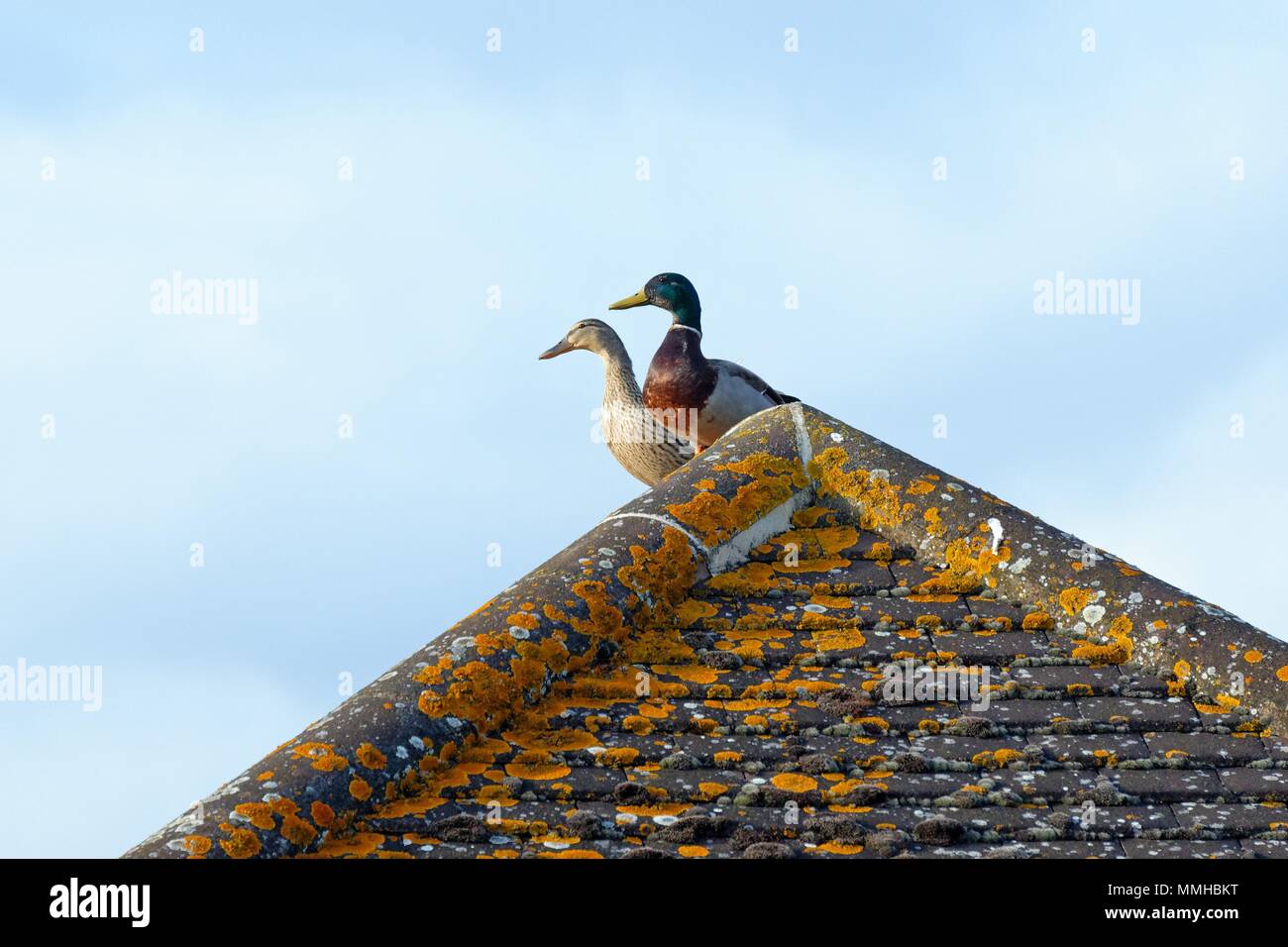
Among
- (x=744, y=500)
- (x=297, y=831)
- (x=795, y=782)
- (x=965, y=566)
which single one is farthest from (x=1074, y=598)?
(x=297, y=831)

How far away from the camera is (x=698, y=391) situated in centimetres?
1076

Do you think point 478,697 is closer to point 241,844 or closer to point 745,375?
point 241,844

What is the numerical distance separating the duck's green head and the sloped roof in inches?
200

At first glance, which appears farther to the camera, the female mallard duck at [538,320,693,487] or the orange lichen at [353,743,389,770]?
the female mallard duck at [538,320,693,487]

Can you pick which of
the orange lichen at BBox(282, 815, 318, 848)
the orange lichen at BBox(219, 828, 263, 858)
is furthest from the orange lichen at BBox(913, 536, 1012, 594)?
the orange lichen at BBox(219, 828, 263, 858)

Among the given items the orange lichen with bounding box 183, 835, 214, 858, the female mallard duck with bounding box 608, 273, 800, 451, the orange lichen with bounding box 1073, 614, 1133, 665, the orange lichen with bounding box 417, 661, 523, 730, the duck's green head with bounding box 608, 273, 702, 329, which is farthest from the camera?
the duck's green head with bounding box 608, 273, 702, 329

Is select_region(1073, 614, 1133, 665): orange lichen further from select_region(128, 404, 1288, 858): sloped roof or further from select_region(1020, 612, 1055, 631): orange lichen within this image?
select_region(1020, 612, 1055, 631): orange lichen

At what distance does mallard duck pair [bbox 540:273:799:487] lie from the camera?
10.8 metres

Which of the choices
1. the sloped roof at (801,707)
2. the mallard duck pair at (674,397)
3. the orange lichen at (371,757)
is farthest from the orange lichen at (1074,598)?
the mallard duck pair at (674,397)

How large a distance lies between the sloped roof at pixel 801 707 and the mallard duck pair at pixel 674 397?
4090mm

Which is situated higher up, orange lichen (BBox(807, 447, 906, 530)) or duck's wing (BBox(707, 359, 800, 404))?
duck's wing (BBox(707, 359, 800, 404))

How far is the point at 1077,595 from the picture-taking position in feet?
19.6

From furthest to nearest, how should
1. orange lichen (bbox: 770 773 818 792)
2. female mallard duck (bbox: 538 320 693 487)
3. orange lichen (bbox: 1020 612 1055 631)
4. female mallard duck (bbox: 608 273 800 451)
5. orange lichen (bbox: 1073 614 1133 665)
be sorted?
female mallard duck (bbox: 538 320 693 487) < female mallard duck (bbox: 608 273 800 451) < orange lichen (bbox: 1020 612 1055 631) < orange lichen (bbox: 1073 614 1133 665) < orange lichen (bbox: 770 773 818 792)
